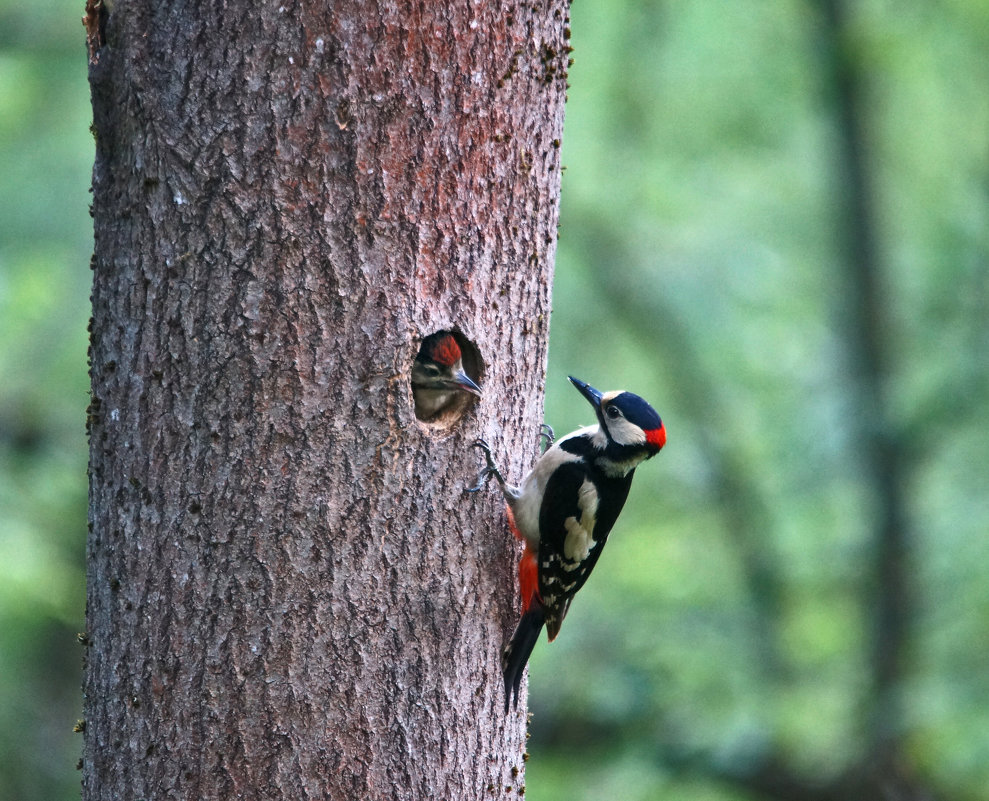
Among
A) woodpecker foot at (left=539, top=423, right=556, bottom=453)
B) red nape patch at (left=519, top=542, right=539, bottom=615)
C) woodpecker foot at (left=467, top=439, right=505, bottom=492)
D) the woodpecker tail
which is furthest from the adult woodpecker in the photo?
the woodpecker tail

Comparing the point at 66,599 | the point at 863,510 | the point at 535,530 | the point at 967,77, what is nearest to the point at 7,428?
the point at 66,599

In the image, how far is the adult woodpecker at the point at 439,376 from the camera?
3.08 metres

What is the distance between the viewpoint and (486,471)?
121 inches

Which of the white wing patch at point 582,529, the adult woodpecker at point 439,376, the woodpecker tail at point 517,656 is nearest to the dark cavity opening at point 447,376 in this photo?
the adult woodpecker at point 439,376

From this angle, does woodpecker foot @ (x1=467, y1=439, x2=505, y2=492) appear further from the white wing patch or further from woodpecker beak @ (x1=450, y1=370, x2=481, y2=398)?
the white wing patch

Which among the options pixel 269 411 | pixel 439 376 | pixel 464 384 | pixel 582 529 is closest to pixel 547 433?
pixel 582 529

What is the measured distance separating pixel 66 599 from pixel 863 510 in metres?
5.57

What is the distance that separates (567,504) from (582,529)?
0.45ft

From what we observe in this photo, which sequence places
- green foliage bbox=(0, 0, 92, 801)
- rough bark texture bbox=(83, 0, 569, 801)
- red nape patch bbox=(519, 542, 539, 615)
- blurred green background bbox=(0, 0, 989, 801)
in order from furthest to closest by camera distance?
green foliage bbox=(0, 0, 92, 801) → blurred green background bbox=(0, 0, 989, 801) → red nape patch bbox=(519, 542, 539, 615) → rough bark texture bbox=(83, 0, 569, 801)

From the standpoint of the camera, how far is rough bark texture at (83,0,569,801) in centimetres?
266

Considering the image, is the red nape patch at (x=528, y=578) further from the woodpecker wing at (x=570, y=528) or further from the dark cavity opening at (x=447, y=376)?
the dark cavity opening at (x=447, y=376)

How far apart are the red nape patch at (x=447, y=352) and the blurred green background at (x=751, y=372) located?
12.6 ft

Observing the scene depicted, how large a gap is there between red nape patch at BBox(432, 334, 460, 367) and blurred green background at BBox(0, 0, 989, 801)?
12.6 ft

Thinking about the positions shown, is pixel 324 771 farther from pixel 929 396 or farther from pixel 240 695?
pixel 929 396
